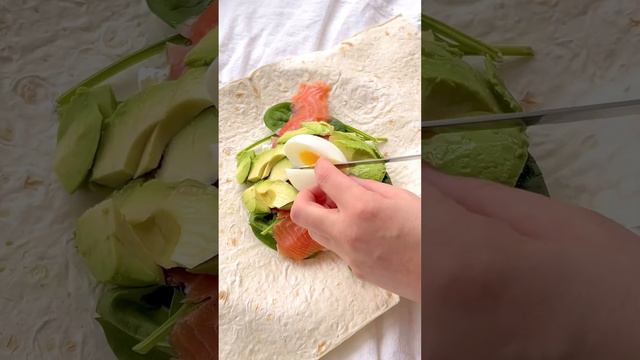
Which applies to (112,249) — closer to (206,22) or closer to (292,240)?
(206,22)

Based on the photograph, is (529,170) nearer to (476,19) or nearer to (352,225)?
(476,19)

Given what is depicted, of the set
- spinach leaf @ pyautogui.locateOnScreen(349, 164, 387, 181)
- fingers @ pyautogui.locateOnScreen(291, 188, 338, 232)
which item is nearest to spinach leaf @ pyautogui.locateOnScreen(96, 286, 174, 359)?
fingers @ pyautogui.locateOnScreen(291, 188, 338, 232)

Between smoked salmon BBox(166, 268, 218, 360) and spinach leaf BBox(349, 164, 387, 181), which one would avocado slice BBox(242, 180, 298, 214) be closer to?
spinach leaf BBox(349, 164, 387, 181)

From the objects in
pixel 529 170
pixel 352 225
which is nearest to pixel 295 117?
pixel 352 225

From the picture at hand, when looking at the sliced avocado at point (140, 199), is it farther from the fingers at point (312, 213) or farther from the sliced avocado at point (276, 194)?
the sliced avocado at point (276, 194)

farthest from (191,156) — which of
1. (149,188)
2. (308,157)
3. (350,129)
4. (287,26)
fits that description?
(287,26)

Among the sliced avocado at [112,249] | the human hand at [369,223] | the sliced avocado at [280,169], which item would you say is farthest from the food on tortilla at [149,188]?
the sliced avocado at [280,169]
